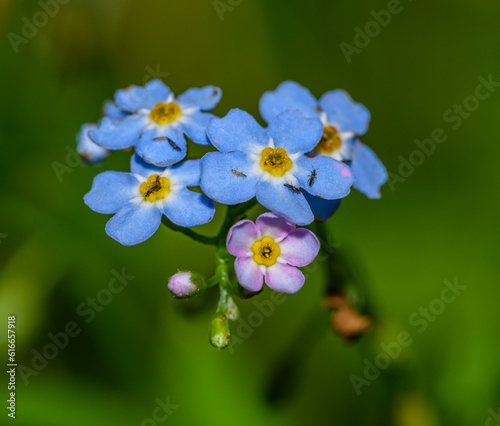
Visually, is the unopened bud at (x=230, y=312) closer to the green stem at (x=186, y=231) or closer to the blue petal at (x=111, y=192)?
the green stem at (x=186, y=231)

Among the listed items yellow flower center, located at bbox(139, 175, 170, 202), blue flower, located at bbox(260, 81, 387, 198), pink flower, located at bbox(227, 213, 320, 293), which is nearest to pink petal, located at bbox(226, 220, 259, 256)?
pink flower, located at bbox(227, 213, 320, 293)

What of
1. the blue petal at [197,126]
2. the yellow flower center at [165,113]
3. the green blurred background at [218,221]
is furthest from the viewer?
the green blurred background at [218,221]

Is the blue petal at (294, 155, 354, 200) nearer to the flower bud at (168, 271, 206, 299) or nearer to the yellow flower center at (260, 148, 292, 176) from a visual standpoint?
the yellow flower center at (260, 148, 292, 176)

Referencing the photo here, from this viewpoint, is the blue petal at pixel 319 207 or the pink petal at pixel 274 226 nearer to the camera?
the pink petal at pixel 274 226

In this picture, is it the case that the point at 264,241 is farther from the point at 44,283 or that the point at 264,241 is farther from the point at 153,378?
the point at 44,283

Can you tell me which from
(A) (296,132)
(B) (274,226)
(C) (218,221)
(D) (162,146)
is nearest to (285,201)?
(B) (274,226)

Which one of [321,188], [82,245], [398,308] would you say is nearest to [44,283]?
[82,245]

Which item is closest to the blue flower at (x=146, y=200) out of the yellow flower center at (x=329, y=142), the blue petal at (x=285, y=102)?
the blue petal at (x=285, y=102)

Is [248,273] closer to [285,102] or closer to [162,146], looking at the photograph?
[162,146]
